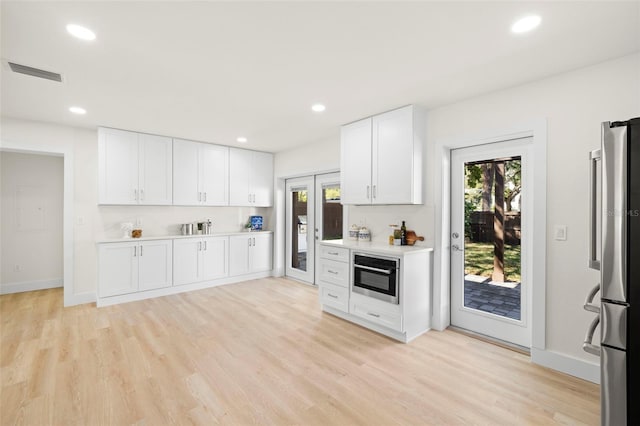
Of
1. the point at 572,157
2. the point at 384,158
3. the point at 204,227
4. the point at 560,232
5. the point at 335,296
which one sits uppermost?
the point at 384,158

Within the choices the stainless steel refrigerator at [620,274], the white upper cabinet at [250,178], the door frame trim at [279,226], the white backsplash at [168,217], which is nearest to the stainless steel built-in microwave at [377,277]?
the stainless steel refrigerator at [620,274]

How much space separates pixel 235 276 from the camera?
5.52m

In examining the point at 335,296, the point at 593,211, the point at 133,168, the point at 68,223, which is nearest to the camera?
the point at 593,211

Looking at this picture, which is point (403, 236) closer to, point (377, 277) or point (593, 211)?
point (377, 277)

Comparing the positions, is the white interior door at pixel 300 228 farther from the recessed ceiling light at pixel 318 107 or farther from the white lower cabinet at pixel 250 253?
the recessed ceiling light at pixel 318 107

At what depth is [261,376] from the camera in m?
2.44

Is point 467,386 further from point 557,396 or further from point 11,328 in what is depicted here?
point 11,328

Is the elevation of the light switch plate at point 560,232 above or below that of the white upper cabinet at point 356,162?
below

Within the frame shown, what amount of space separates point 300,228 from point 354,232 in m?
1.86

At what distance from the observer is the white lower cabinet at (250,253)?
5.52 metres

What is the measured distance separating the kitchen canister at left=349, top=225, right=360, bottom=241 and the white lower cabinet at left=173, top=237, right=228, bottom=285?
248cm

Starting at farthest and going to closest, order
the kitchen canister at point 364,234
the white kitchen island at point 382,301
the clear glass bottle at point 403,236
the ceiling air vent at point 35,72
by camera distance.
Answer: the kitchen canister at point 364,234 → the clear glass bottle at point 403,236 → the white kitchen island at point 382,301 → the ceiling air vent at point 35,72

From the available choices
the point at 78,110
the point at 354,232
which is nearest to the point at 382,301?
the point at 354,232

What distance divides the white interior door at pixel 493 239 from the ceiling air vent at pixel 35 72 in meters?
4.10
